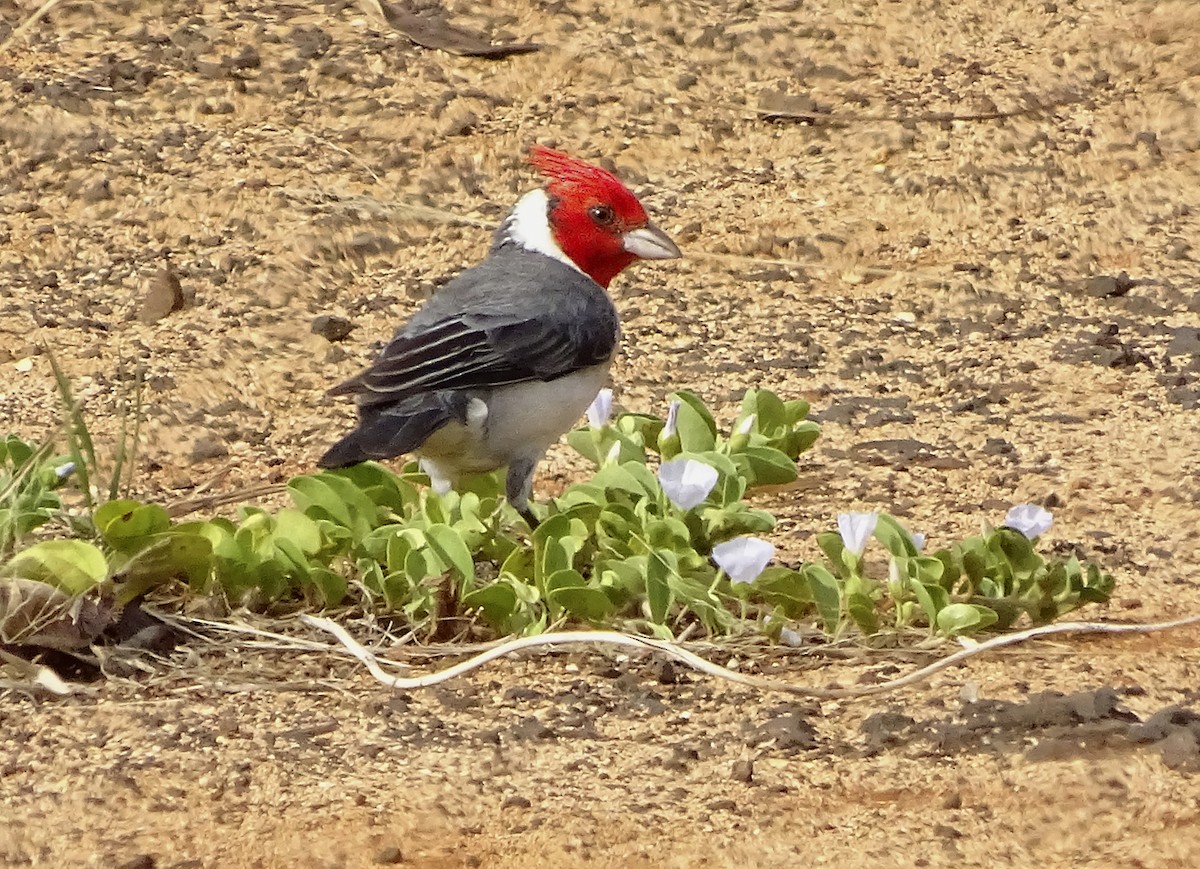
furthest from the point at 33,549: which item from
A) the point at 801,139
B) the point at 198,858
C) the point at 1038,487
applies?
the point at 801,139

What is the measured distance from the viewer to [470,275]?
4.33m

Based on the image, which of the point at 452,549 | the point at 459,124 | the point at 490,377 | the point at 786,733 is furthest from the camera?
the point at 459,124

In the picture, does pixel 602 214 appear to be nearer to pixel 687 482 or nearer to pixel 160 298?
pixel 687 482

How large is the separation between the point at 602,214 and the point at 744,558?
1.29 meters

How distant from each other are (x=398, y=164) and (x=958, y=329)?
1.98 metres

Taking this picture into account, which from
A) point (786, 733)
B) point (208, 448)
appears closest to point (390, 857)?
point (786, 733)

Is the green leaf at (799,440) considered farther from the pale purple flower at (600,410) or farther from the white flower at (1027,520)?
the white flower at (1027,520)

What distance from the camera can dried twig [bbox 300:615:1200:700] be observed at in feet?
10.5

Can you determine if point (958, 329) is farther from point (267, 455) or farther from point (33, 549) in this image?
point (33, 549)

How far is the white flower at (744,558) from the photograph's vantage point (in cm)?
343

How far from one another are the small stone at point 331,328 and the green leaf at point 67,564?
2233 millimetres

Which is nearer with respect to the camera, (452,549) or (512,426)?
(452,549)

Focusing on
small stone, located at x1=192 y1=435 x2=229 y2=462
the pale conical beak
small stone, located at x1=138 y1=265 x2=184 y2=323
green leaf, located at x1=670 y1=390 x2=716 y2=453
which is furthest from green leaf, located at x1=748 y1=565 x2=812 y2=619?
small stone, located at x1=138 y1=265 x2=184 y2=323

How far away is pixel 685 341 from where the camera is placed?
5551 millimetres
